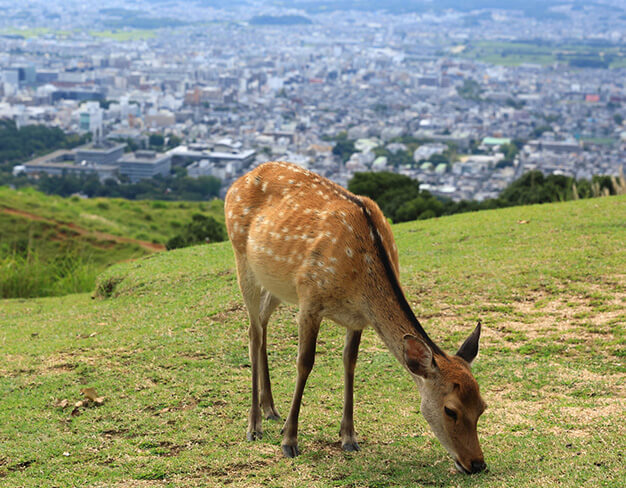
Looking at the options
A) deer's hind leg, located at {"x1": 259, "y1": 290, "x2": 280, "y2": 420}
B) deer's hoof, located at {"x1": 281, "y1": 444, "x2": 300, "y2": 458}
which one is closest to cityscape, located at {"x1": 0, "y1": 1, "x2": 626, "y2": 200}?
deer's hind leg, located at {"x1": 259, "y1": 290, "x2": 280, "y2": 420}

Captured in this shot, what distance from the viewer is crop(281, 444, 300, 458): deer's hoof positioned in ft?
14.8

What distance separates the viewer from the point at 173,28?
191m

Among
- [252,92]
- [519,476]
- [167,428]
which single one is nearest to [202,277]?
[167,428]

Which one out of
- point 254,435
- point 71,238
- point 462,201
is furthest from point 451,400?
point 71,238

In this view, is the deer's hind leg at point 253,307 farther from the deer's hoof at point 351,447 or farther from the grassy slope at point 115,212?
the grassy slope at point 115,212

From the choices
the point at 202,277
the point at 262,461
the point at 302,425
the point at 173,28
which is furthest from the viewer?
the point at 173,28

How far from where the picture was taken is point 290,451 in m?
4.51

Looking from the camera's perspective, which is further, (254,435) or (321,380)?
(321,380)

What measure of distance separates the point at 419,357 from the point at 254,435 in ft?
4.68

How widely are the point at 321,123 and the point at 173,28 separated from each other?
330 feet

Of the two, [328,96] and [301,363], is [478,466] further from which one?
[328,96]

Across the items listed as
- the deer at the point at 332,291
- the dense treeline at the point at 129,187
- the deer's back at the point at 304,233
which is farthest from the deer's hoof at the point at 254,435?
the dense treeline at the point at 129,187

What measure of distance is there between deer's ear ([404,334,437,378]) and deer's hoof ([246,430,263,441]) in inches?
52.0

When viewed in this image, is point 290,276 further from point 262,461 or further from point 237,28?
point 237,28
